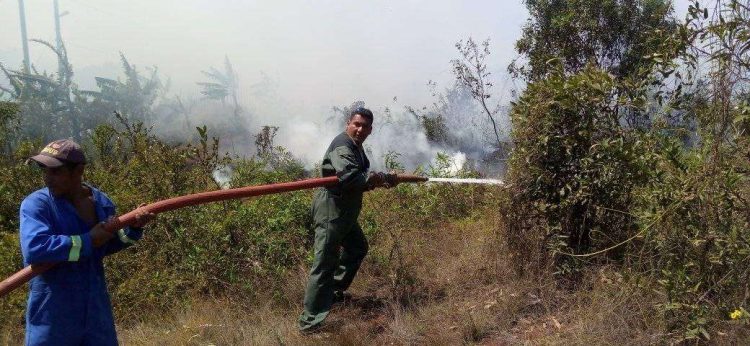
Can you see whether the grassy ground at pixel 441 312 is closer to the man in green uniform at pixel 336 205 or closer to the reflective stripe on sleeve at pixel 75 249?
the man in green uniform at pixel 336 205

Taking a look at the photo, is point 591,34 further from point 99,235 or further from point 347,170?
point 99,235

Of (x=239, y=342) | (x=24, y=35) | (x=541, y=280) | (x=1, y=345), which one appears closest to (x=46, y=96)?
(x=24, y=35)

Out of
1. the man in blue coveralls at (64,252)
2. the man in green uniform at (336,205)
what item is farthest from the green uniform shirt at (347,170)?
the man in blue coveralls at (64,252)

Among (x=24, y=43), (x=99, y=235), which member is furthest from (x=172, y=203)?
(x=24, y=43)

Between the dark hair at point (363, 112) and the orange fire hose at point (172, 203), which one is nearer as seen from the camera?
the orange fire hose at point (172, 203)

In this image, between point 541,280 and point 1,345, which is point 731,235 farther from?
point 1,345

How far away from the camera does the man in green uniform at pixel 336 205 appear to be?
12.7 ft

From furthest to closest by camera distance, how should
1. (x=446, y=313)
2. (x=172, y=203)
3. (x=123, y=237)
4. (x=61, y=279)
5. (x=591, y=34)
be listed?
(x=591, y=34) → (x=446, y=313) → (x=172, y=203) → (x=123, y=237) → (x=61, y=279)

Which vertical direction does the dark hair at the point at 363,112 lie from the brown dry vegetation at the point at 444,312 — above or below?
above

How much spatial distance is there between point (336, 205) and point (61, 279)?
190 centimetres

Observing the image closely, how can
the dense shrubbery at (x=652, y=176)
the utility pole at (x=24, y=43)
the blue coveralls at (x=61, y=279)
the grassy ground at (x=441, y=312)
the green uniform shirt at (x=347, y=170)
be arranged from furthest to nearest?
the utility pole at (x=24, y=43) < the green uniform shirt at (x=347, y=170) < the grassy ground at (x=441, y=312) < the dense shrubbery at (x=652, y=176) < the blue coveralls at (x=61, y=279)

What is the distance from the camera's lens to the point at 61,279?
2.50 metres

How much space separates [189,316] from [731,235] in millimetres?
3832

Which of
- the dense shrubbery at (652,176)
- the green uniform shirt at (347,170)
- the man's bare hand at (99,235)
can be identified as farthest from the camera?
the green uniform shirt at (347,170)
